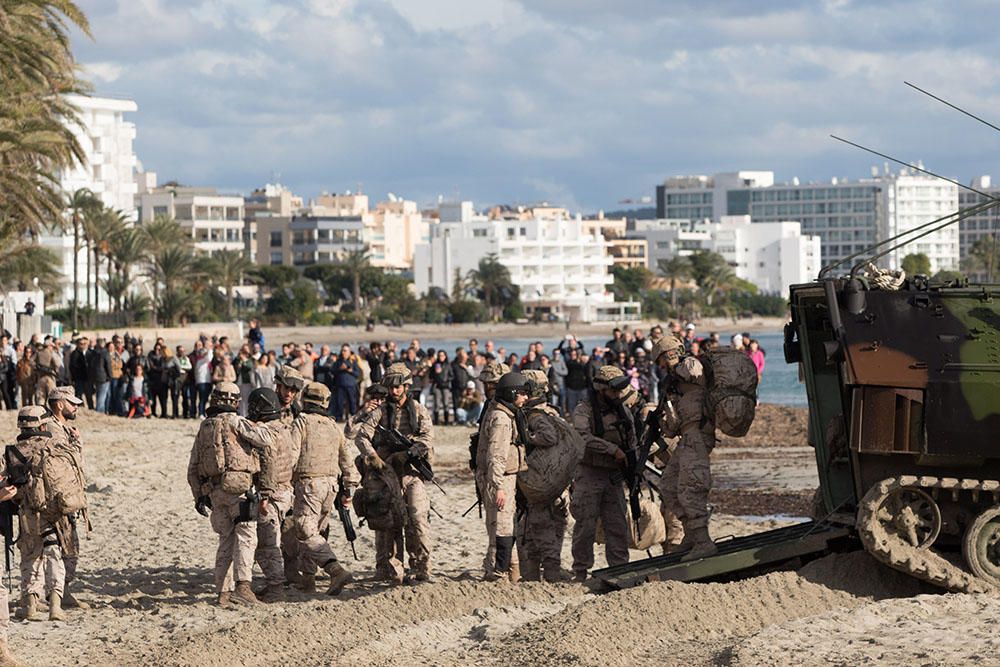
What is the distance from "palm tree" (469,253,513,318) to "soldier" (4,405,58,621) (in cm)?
13087

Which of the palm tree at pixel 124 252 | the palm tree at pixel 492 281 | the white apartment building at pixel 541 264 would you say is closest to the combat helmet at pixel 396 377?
the palm tree at pixel 124 252

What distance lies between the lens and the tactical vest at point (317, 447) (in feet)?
44.6

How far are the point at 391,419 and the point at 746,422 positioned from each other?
3047mm

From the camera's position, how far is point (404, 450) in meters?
13.6

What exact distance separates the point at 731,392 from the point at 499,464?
190cm

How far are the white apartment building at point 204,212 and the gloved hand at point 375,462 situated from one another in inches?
5500

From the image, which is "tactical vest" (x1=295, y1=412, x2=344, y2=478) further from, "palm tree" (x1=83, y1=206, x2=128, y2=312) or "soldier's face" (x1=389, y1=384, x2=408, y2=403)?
"palm tree" (x1=83, y1=206, x2=128, y2=312)

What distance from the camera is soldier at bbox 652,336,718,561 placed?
12.6 m

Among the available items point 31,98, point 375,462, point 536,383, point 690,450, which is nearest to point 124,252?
point 31,98

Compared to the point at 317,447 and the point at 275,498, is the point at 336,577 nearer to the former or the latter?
the point at 275,498

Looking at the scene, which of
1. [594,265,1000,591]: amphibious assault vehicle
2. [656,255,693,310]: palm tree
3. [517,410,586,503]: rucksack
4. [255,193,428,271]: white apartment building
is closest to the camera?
[594,265,1000,591]: amphibious assault vehicle

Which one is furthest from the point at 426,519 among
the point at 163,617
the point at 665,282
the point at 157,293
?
the point at 665,282

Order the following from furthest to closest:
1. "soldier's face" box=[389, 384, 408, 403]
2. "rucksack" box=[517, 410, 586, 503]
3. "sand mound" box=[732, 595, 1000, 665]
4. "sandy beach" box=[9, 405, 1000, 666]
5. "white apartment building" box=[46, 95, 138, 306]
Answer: "white apartment building" box=[46, 95, 138, 306]
"soldier's face" box=[389, 384, 408, 403]
"rucksack" box=[517, 410, 586, 503]
"sandy beach" box=[9, 405, 1000, 666]
"sand mound" box=[732, 595, 1000, 665]

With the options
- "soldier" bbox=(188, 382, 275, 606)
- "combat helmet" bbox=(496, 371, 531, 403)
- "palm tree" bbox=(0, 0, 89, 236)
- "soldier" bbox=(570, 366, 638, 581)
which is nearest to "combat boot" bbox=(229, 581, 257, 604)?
"soldier" bbox=(188, 382, 275, 606)
